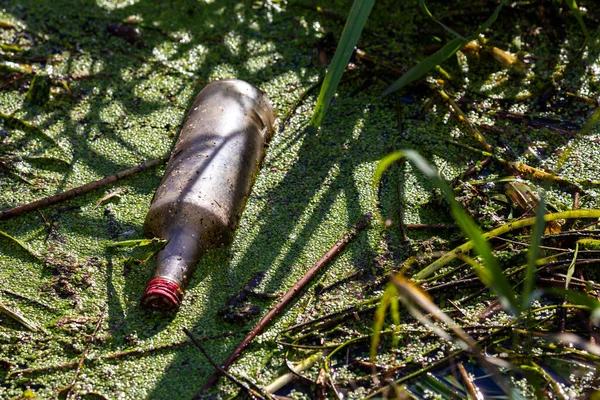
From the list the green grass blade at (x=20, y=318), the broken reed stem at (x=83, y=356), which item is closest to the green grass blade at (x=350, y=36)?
the broken reed stem at (x=83, y=356)

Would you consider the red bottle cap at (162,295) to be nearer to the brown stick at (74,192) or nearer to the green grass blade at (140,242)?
the green grass blade at (140,242)

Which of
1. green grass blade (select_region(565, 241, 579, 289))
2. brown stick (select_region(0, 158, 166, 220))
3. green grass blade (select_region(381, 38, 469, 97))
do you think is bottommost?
brown stick (select_region(0, 158, 166, 220))

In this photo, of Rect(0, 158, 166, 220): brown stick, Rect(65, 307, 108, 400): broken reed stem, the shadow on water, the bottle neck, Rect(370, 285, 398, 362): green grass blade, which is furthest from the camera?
Rect(0, 158, 166, 220): brown stick

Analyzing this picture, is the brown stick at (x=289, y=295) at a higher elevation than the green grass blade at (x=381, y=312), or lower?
lower

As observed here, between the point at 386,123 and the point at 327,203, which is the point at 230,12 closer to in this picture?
the point at 386,123

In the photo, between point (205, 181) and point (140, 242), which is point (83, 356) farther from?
point (205, 181)

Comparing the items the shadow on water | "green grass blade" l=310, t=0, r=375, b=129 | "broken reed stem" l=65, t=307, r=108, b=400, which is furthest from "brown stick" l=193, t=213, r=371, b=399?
"green grass blade" l=310, t=0, r=375, b=129

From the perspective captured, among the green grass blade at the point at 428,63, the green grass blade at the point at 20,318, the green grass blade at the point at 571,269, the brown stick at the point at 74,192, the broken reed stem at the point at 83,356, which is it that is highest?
the green grass blade at the point at 428,63

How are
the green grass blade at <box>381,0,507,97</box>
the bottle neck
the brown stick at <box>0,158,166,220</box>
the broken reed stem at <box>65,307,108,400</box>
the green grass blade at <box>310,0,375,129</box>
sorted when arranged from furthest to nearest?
1. the green grass blade at <box>381,0,507,97</box>
2. the brown stick at <box>0,158,166,220</box>
3. the green grass blade at <box>310,0,375,129</box>
4. the bottle neck
5. the broken reed stem at <box>65,307,108,400</box>

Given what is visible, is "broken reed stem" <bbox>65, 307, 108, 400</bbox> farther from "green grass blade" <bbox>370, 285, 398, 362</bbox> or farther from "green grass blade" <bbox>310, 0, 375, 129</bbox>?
"green grass blade" <bbox>310, 0, 375, 129</bbox>
